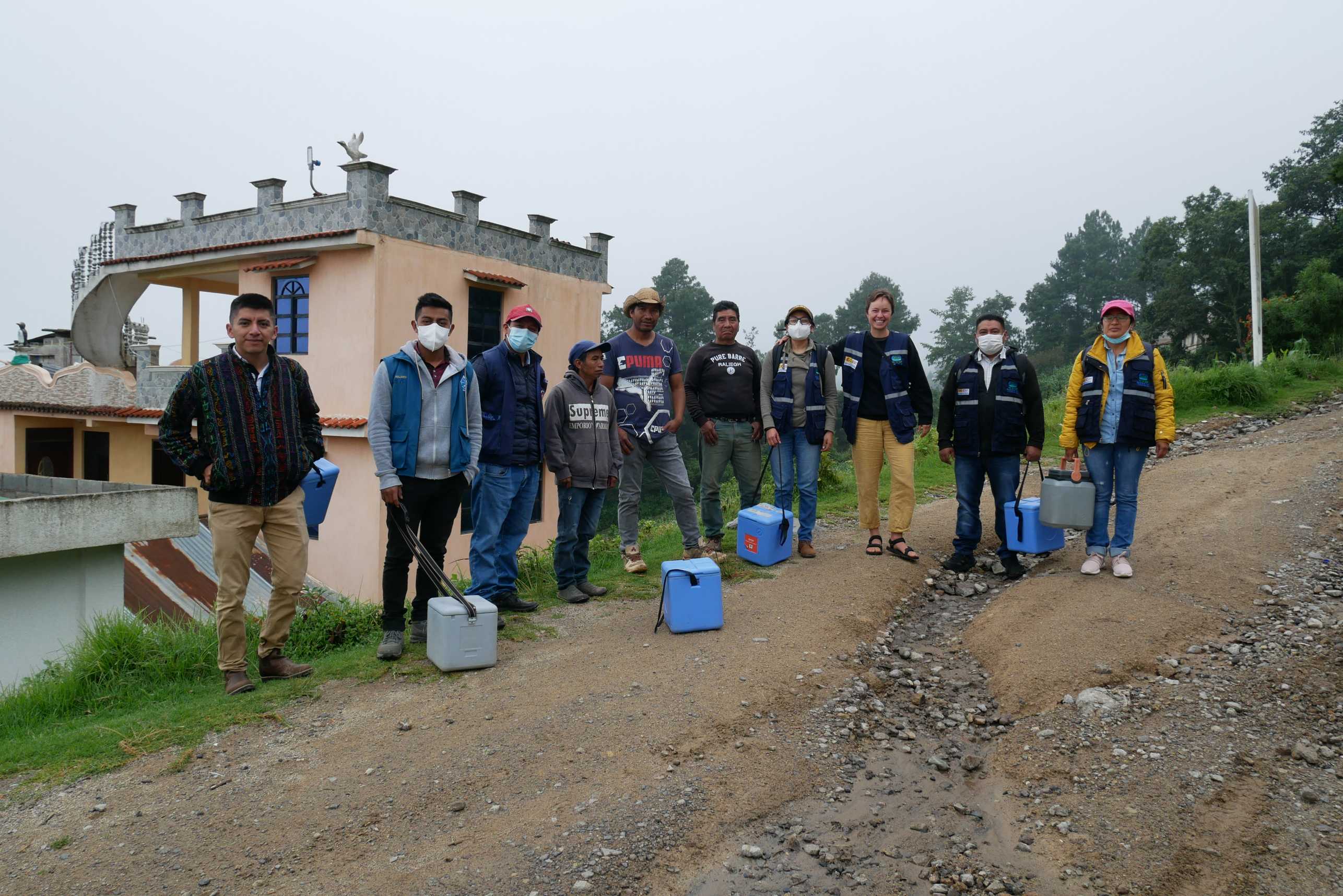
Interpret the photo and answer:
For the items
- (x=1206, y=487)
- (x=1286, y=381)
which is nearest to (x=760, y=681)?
(x=1206, y=487)

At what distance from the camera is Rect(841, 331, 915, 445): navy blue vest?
6520 mm

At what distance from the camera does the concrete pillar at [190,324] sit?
20.0m

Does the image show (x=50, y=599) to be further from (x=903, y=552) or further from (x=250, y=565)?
(x=903, y=552)

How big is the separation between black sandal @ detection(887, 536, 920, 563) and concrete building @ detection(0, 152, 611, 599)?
23.7 ft

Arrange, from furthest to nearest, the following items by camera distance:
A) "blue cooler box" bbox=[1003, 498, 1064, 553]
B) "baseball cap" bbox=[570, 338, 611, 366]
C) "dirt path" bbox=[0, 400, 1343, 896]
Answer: "blue cooler box" bbox=[1003, 498, 1064, 553] → "baseball cap" bbox=[570, 338, 611, 366] → "dirt path" bbox=[0, 400, 1343, 896]

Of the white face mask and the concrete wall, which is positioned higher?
the white face mask

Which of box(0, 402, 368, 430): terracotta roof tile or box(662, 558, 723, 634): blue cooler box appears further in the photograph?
box(0, 402, 368, 430): terracotta roof tile

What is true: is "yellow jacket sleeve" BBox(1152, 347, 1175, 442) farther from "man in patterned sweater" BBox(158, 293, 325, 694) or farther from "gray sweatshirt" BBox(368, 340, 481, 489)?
"man in patterned sweater" BBox(158, 293, 325, 694)

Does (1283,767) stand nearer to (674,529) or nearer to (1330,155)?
(674,529)

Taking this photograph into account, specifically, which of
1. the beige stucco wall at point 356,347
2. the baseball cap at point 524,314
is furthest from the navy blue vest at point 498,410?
the beige stucco wall at point 356,347

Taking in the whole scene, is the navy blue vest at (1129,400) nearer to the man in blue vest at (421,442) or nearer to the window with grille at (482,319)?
the man in blue vest at (421,442)

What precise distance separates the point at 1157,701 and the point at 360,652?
15.0 feet

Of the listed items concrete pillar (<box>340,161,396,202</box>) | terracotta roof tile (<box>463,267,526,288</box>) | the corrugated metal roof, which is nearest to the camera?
the corrugated metal roof

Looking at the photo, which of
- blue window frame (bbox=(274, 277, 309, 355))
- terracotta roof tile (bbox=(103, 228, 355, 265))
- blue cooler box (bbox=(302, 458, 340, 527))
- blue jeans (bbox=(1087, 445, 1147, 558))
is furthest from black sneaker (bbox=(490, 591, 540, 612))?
blue window frame (bbox=(274, 277, 309, 355))
